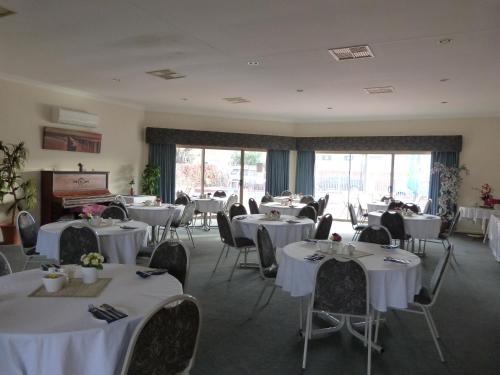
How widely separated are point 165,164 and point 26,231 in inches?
227

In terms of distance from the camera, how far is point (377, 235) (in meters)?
4.31

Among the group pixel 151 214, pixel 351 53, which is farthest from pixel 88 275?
pixel 151 214

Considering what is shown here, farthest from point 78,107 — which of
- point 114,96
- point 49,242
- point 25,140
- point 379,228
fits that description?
point 379,228

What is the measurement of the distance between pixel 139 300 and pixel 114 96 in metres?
7.55

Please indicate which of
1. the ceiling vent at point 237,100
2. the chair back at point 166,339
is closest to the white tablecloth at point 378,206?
the ceiling vent at point 237,100

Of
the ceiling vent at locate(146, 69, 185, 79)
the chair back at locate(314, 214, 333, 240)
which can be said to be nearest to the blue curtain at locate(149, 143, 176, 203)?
the ceiling vent at locate(146, 69, 185, 79)

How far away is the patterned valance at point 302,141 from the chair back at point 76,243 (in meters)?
6.45

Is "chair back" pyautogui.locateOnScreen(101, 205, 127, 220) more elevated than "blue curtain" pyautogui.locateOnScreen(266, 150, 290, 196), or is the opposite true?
"blue curtain" pyautogui.locateOnScreen(266, 150, 290, 196)

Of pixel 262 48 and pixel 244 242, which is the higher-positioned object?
pixel 262 48

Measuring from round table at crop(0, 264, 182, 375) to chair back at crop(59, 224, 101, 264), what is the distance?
5.20ft

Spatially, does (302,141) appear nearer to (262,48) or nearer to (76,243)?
(262,48)

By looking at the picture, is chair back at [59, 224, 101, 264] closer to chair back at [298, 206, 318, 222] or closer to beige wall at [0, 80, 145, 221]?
chair back at [298, 206, 318, 222]

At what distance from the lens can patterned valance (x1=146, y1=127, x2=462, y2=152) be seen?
983 cm

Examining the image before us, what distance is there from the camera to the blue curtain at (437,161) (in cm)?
974
